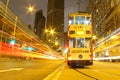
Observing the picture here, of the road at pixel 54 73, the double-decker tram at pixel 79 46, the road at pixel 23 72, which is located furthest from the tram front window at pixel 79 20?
the road at pixel 54 73

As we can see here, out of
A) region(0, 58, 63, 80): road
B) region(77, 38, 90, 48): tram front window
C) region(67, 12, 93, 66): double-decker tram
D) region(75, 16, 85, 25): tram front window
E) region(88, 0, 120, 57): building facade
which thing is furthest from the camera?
region(88, 0, 120, 57): building facade

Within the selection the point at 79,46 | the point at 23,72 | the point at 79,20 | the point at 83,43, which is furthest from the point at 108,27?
the point at 23,72

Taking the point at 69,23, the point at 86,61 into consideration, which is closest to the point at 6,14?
the point at 69,23

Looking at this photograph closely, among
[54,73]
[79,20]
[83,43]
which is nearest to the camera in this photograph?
[54,73]

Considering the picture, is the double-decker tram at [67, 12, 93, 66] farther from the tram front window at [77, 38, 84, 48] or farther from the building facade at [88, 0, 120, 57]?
the building facade at [88, 0, 120, 57]

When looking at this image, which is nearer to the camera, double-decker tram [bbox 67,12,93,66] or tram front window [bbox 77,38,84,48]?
double-decker tram [bbox 67,12,93,66]

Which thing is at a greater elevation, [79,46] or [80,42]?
[80,42]

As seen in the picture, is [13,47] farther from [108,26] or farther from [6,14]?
[108,26]

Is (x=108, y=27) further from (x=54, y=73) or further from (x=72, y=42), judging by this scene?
(x=54, y=73)

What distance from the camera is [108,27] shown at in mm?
124250

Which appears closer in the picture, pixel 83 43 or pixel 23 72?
pixel 23 72

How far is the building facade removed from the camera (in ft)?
213

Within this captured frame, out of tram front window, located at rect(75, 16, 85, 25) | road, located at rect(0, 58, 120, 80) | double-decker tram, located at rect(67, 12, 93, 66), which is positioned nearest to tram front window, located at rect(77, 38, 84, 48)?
double-decker tram, located at rect(67, 12, 93, 66)

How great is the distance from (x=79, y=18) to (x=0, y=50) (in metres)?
10.9
